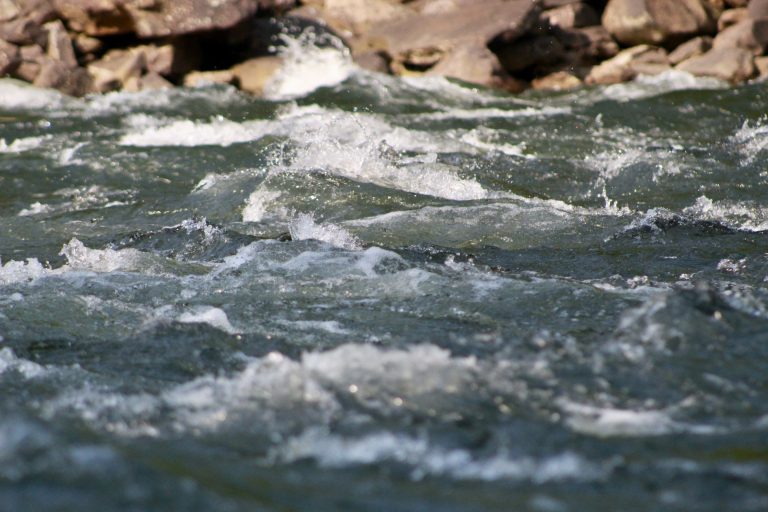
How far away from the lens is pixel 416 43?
1407 centimetres

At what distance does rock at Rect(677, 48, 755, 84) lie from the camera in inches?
498

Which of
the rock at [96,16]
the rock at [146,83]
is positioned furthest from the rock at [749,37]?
the rock at [96,16]

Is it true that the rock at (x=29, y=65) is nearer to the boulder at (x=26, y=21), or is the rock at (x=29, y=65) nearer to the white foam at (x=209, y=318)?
the boulder at (x=26, y=21)

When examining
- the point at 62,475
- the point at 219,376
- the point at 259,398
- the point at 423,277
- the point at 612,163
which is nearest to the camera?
the point at 62,475

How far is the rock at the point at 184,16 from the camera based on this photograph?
44.0 feet

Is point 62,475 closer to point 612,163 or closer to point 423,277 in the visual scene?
point 423,277

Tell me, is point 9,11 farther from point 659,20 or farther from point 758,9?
point 758,9

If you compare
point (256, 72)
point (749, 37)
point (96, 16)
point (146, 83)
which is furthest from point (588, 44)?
point (96, 16)

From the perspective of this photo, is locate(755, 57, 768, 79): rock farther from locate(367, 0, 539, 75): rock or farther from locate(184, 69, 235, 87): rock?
locate(184, 69, 235, 87): rock

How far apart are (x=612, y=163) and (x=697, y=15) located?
23.8 feet

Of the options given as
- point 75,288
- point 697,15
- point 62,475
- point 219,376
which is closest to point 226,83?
point 697,15

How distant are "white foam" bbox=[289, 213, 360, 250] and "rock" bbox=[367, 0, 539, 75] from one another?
8.33 metres

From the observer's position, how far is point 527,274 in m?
4.71

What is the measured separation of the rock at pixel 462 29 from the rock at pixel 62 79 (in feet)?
14.2
